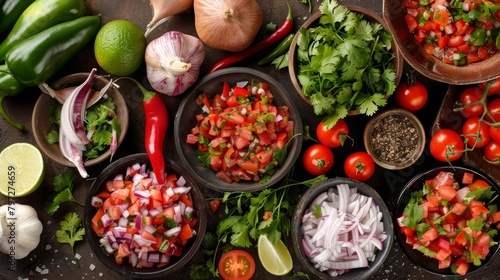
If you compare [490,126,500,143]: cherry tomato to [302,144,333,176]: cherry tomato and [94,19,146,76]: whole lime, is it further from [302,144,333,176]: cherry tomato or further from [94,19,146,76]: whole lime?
[94,19,146,76]: whole lime

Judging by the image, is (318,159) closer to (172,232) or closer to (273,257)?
(273,257)

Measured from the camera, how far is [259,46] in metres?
3.56

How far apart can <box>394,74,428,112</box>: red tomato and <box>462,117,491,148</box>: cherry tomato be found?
30 centimetres

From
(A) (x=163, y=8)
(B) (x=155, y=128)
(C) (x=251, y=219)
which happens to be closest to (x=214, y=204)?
(C) (x=251, y=219)

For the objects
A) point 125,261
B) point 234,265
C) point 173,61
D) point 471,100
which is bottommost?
point 234,265

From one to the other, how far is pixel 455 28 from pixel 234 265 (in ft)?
6.26

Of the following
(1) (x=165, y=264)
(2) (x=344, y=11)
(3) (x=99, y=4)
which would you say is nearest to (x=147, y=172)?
(1) (x=165, y=264)

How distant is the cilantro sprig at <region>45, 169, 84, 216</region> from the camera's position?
3536 mm

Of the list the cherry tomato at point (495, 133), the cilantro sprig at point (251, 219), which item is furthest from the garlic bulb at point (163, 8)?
the cherry tomato at point (495, 133)

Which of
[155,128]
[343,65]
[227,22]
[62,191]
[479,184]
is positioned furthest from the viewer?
[62,191]

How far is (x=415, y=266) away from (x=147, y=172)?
1815 mm

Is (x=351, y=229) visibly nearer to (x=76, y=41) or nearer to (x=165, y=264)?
(x=165, y=264)

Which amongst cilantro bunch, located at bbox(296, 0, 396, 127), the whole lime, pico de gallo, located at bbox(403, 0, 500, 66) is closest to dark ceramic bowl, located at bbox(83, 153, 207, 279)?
the whole lime

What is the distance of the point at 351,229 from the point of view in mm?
3348
